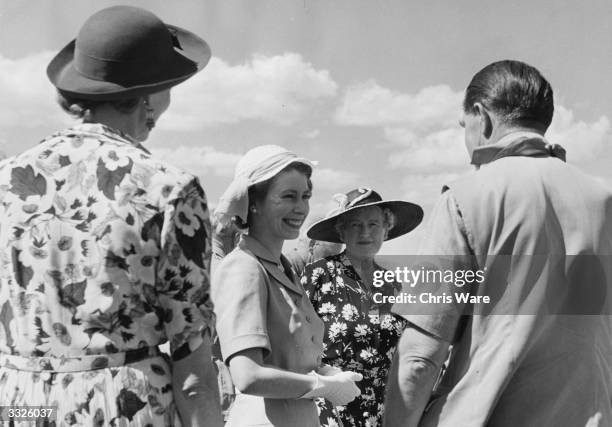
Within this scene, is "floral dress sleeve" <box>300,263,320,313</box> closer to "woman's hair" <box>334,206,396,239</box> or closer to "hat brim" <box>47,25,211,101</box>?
"woman's hair" <box>334,206,396,239</box>

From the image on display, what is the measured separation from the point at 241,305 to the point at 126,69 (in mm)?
934

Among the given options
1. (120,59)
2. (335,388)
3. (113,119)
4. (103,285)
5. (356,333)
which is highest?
(120,59)

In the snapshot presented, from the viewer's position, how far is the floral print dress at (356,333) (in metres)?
3.72

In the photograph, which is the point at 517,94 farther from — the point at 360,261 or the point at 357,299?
the point at 360,261

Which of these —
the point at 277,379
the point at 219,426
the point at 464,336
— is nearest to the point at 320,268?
the point at 277,379

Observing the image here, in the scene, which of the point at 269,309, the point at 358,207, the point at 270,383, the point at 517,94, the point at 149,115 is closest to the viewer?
the point at 149,115

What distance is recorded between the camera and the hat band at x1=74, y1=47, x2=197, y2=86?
180 cm

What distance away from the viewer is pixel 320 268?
4.04 meters

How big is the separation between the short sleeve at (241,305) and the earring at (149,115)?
78cm

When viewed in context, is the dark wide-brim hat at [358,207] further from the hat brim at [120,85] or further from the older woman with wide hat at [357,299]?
the hat brim at [120,85]

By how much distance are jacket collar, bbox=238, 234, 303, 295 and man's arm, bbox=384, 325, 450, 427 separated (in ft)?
2.32

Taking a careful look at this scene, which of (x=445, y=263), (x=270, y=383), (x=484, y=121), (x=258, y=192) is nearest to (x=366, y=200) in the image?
(x=258, y=192)

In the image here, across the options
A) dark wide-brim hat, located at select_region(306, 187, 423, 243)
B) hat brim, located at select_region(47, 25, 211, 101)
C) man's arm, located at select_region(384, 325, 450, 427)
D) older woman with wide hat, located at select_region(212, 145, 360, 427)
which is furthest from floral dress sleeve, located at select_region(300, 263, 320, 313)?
hat brim, located at select_region(47, 25, 211, 101)

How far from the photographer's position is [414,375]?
1995mm
